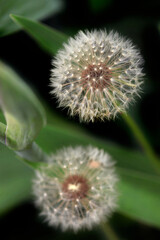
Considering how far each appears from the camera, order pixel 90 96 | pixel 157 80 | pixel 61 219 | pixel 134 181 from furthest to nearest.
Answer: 1. pixel 157 80
2. pixel 134 181
3. pixel 61 219
4. pixel 90 96

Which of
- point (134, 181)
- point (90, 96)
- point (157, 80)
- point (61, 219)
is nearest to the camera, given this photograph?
point (90, 96)

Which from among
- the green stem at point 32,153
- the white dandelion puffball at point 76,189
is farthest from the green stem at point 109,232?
the green stem at point 32,153

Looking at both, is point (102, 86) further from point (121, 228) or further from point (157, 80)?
point (121, 228)

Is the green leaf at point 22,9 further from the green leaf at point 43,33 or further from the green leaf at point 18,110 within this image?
the green leaf at point 18,110

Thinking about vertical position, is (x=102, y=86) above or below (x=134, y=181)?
above

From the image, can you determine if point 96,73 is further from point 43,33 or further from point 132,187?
point 132,187

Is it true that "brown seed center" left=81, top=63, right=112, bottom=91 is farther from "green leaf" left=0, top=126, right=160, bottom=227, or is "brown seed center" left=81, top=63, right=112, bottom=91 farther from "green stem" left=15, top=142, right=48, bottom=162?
"green leaf" left=0, top=126, right=160, bottom=227

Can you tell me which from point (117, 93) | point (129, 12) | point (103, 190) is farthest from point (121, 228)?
point (129, 12)

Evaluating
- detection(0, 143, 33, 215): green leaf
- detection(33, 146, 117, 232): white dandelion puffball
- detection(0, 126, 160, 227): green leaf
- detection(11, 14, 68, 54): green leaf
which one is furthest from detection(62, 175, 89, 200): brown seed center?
detection(11, 14, 68, 54): green leaf
